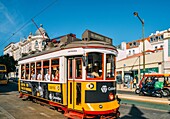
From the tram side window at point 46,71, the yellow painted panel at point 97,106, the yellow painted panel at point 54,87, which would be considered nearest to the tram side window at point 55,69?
the yellow painted panel at point 54,87

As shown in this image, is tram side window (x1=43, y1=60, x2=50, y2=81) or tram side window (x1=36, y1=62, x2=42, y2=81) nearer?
tram side window (x1=43, y1=60, x2=50, y2=81)

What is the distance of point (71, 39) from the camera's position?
10.1 meters

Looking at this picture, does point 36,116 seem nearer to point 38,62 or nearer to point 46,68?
point 46,68

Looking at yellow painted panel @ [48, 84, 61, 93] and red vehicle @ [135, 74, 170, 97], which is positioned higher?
yellow painted panel @ [48, 84, 61, 93]

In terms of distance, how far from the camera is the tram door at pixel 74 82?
8.43 m

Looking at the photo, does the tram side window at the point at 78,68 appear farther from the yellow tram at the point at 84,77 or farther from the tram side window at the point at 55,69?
the tram side window at the point at 55,69

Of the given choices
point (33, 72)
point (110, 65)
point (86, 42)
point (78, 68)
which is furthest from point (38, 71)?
point (110, 65)

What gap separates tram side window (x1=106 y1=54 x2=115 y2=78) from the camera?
8.63 m

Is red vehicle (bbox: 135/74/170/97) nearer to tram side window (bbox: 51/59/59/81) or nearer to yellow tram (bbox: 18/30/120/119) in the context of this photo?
yellow tram (bbox: 18/30/120/119)

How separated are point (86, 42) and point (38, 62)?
4.23m

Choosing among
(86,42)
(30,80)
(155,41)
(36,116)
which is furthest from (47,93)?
Answer: (155,41)

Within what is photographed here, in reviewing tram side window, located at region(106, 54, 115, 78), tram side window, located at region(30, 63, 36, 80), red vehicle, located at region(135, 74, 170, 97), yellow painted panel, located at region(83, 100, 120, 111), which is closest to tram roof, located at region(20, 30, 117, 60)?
tram side window, located at region(106, 54, 115, 78)

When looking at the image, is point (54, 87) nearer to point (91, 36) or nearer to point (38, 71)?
point (38, 71)

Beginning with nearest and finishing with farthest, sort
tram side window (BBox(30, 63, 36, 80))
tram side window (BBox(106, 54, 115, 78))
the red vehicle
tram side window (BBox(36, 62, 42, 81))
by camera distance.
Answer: tram side window (BBox(106, 54, 115, 78)) < tram side window (BBox(36, 62, 42, 81)) < tram side window (BBox(30, 63, 36, 80)) < the red vehicle
